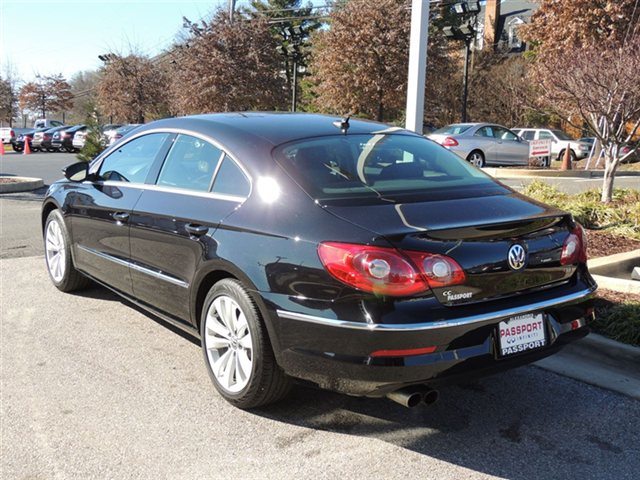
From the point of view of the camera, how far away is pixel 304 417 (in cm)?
343

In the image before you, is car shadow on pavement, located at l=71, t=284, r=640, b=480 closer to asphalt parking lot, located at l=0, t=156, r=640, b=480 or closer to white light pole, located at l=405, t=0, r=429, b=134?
asphalt parking lot, located at l=0, t=156, r=640, b=480

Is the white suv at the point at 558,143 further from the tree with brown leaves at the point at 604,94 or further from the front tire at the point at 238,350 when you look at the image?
the front tire at the point at 238,350

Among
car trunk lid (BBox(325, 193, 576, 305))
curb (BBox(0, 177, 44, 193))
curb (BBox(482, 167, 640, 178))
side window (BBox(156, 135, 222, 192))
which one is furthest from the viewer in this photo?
curb (BBox(482, 167, 640, 178))

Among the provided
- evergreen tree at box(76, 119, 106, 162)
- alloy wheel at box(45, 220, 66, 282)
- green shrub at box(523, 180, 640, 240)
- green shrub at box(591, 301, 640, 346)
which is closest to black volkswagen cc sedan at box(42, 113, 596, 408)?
green shrub at box(591, 301, 640, 346)

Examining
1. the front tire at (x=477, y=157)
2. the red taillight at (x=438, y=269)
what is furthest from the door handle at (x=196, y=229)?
the front tire at (x=477, y=157)

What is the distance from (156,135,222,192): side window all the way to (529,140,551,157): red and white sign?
1586cm

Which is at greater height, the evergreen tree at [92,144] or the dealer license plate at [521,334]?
the evergreen tree at [92,144]

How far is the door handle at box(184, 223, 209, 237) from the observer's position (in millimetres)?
3596

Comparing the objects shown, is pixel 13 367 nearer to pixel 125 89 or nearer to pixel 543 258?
pixel 543 258

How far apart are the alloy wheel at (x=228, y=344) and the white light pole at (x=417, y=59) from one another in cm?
446

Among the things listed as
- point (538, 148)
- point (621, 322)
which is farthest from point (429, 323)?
point (538, 148)

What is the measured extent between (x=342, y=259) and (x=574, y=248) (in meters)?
1.38

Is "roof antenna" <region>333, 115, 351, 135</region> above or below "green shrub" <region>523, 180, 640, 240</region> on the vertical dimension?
above

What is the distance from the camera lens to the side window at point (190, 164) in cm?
386
